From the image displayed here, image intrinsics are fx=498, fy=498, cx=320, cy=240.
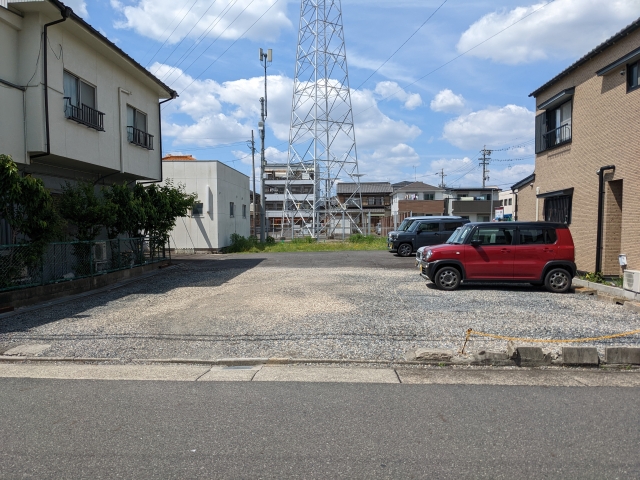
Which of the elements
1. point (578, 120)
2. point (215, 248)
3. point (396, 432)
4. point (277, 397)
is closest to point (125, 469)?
point (277, 397)

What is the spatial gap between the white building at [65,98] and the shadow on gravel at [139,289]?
3450mm

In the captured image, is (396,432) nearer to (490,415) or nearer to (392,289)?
(490,415)

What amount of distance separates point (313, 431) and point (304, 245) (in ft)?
88.6

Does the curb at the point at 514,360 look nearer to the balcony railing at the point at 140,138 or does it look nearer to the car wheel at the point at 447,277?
the car wheel at the point at 447,277

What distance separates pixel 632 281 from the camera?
10094 mm

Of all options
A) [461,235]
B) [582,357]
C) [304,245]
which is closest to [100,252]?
[461,235]

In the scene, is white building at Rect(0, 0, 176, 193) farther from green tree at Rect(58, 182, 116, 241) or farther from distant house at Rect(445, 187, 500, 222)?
distant house at Rect(445, 187, 500, 222)

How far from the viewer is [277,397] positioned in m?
5.14

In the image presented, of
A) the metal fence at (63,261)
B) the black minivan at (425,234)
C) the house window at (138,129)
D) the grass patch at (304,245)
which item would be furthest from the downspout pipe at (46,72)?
the grass patch at (304,245)

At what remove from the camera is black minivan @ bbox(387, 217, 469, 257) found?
901 inches

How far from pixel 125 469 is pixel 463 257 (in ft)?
32.4

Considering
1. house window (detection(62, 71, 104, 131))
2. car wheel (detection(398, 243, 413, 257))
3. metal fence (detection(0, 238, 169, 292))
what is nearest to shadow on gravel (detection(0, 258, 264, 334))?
metal fence (detection(0, 238, 169, 292))

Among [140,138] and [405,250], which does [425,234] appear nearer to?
[405,250]

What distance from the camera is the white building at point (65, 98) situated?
11016 mm
